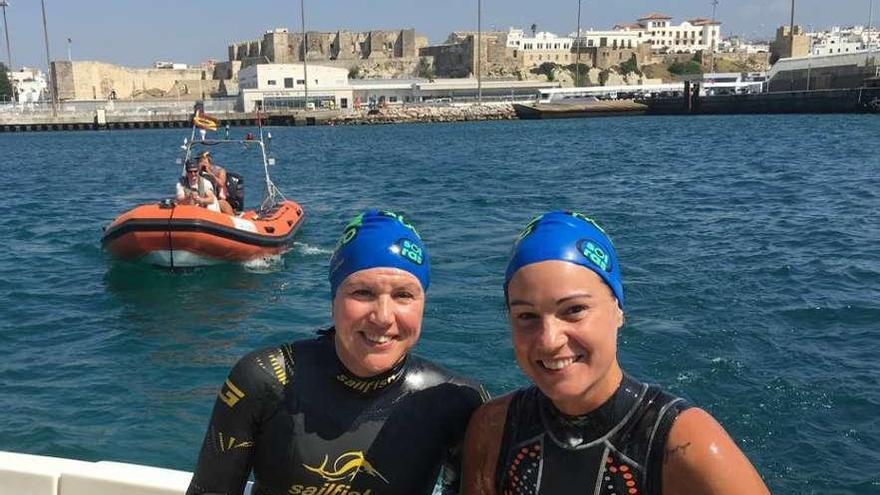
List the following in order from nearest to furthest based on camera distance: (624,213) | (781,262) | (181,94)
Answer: (781,262), (624,213), (181,94)

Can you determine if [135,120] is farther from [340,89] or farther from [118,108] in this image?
[340,89]

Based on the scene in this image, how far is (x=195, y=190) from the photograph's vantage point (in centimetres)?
1440

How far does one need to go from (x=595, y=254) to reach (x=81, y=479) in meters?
2.81

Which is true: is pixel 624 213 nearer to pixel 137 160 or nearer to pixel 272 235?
pixel 272 235

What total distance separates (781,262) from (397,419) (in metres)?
13.2

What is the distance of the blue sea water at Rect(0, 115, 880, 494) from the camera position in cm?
768

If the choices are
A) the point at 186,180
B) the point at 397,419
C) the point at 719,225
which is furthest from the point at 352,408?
the point at 719,225

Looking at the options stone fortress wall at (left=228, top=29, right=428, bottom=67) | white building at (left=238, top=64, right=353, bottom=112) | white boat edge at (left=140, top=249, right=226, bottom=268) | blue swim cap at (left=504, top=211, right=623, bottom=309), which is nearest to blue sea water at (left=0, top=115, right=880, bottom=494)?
white boat edge at (left=140, top=249, right=226, bottom=268)

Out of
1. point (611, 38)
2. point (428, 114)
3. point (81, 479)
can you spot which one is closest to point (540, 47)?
point (611, 38)

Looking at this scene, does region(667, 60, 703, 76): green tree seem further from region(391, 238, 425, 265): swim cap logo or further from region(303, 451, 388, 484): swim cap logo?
region(303, 451, 388, 484): swim cap logo

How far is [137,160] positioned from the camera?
147 ft

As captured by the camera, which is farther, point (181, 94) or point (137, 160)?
point (181, 94)

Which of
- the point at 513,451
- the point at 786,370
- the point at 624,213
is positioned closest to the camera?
the point at 513,451

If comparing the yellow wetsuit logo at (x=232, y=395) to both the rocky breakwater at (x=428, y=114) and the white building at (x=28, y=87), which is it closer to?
the rocky breakwater at (x=428, y=114)
